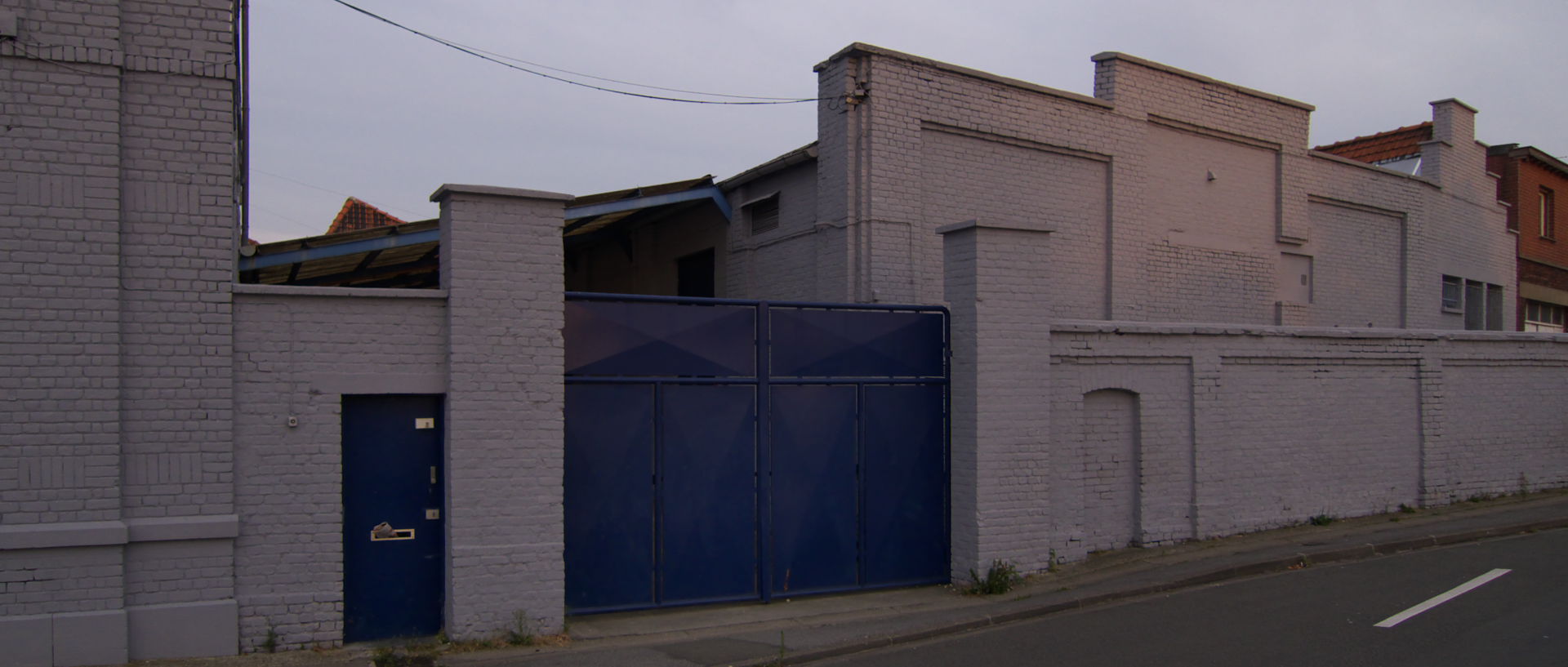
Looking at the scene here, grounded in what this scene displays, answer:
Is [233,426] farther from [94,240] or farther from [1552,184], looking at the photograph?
[1552,184]

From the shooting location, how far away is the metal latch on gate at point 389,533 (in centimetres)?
793

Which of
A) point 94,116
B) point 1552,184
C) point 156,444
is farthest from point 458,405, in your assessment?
point 1552,184

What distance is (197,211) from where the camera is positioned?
24.3 feet

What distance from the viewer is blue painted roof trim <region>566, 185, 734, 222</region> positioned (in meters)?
12.2

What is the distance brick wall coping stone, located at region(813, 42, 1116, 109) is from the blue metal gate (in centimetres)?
338

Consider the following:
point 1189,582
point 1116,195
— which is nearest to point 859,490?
point 1189,582

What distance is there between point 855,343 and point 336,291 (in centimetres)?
455

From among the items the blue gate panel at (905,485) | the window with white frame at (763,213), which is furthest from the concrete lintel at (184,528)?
the window with white frame at (763,213)

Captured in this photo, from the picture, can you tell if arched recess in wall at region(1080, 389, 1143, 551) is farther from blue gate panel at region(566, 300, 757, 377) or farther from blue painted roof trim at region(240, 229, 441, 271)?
blue painted roof trim at region(240, 229, 441, 271)

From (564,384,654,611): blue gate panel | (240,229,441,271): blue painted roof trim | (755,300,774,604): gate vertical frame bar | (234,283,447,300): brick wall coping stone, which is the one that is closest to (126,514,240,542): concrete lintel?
(234,283,447,300): brick wall coping stone

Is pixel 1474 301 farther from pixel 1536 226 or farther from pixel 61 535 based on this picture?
pixel 61 535

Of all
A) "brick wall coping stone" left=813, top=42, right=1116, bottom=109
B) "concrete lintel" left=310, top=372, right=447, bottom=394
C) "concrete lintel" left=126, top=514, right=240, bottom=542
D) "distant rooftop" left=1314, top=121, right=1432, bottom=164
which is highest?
"distant rooftop" left=1314, top=121, right=1432, bottom=164

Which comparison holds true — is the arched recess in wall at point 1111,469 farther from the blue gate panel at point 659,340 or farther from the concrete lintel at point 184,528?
the concrete lintel at point 184,528

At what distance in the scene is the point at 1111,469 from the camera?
11133mm
